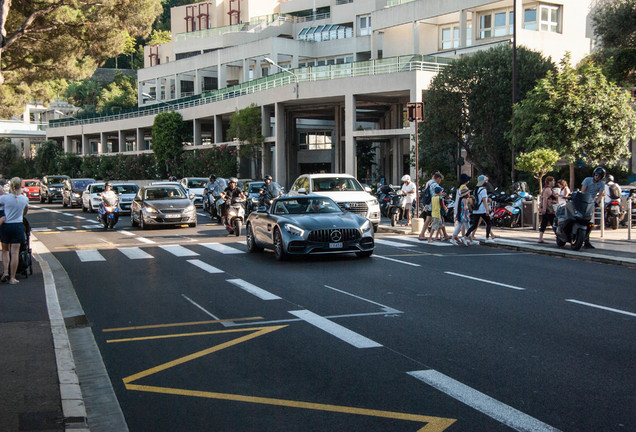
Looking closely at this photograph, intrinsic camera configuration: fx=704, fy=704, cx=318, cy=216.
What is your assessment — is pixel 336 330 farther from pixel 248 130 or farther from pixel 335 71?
pixel 248 130

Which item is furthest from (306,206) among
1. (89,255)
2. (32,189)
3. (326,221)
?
(32,189)

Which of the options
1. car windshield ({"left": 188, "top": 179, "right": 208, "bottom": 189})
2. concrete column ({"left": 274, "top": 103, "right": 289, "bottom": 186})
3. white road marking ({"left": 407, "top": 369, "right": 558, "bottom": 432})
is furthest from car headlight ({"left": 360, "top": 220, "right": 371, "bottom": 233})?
concrete column ({"left": 274, "top": 103, "right": 289, "bottom": 186})

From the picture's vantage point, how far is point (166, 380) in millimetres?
6371

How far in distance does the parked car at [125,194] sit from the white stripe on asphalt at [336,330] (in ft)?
82.4

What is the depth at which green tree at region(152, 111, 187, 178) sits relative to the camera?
6919cm

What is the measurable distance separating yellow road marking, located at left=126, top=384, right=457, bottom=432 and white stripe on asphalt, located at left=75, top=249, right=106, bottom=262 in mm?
11092

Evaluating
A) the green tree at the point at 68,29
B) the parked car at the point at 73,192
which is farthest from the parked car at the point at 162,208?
the parked car at the point at 73,192

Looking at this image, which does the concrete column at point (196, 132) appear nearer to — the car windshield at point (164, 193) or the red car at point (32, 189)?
the red car at point (32, 189)

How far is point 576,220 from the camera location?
16859mm

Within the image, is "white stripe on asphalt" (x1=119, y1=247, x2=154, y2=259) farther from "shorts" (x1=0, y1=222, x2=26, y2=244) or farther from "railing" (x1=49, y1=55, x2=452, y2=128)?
"railing" (x1=49, y1=55, x2=452, y2=128)

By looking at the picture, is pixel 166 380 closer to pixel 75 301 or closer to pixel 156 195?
pixel 75 301

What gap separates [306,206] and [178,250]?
157 inches

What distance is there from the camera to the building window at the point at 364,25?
210 feet

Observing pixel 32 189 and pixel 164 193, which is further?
pixel 32 189
